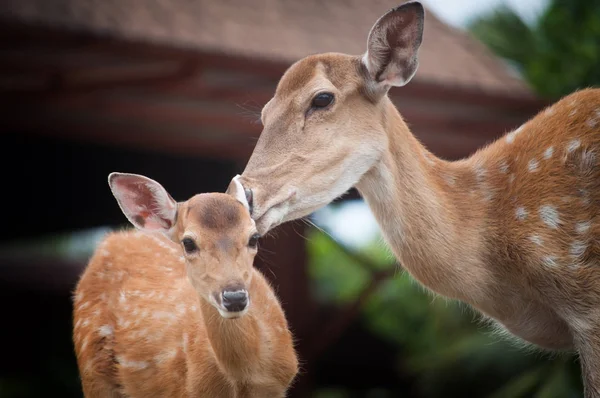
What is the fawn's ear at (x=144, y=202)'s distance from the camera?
3592 mm

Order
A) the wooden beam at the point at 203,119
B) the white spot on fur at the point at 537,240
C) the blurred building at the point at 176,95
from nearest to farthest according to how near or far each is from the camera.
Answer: the white spot on fur at the point at 537,240 → the blurred building at the point at 176,95 → the wooden beam at the point at 203,119

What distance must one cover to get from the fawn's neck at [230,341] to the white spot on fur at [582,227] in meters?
1.27

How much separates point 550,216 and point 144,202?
5.12ft

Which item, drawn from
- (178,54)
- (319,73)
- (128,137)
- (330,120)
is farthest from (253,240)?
(128,137)

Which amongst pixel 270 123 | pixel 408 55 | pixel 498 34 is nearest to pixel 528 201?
pixel 408 55

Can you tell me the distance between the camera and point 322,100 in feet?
13.0

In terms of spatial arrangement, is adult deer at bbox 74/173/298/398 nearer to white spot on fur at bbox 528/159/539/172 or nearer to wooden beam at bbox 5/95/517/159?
white spot on fur at bbox 528/159/539/172

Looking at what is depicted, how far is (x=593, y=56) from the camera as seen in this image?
10914mm

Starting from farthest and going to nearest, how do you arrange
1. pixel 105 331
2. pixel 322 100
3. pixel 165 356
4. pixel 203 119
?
1. pixel 203 119
2. pixel 105 331
3. pixel 165 356
4. pixel 322 100

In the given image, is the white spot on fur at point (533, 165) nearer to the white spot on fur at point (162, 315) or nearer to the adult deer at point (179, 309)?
the adult deer at point (179, 309)

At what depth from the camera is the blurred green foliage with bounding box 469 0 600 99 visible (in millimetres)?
11070

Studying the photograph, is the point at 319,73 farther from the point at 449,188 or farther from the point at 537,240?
the point at 537,240

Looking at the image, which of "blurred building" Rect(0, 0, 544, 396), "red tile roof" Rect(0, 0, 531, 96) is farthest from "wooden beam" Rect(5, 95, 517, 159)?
"red tile roof" Rect(0, 0, 531, 96)

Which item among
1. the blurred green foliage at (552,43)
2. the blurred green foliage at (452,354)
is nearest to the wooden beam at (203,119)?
the blurred green foliage at (552,43)
